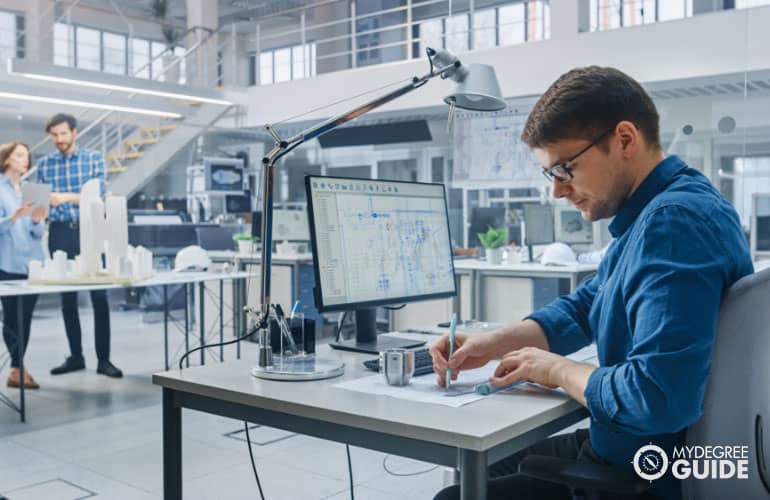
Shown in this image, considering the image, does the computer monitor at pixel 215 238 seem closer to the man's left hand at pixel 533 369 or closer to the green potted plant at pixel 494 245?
the green potted plant at pixel 494 245

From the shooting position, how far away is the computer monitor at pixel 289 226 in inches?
248

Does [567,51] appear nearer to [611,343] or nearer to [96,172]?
[96,172]

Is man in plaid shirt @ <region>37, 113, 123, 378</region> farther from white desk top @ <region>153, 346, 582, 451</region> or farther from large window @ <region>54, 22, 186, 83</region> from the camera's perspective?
large window @ <region>54, 22, 186, 83</region>

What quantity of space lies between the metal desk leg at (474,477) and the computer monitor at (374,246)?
651 millimetres

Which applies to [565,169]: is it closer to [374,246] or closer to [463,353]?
[463,353]

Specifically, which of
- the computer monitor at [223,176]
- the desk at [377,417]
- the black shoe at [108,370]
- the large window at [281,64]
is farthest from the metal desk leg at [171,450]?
the large window at [281,64]

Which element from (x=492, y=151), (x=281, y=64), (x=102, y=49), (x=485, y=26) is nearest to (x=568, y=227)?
(x=492, y=151)

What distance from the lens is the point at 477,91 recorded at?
5.47 ft

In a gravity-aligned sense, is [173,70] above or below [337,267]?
above

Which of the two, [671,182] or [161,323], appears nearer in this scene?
[671,182]

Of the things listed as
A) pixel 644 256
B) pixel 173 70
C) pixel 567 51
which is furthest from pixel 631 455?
pixel 173 70

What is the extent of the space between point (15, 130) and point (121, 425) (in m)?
8.17

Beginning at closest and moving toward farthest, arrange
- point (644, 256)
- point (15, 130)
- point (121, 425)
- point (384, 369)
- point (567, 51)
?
point (644, 256) → point (384, 369) → point (121, 425) → point (567, 51) → point (15, 130)

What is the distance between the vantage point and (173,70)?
422 inches
